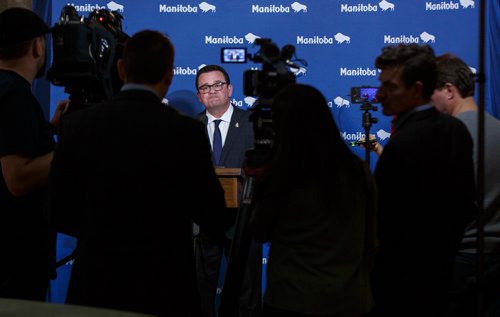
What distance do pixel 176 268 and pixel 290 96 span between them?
0.63m

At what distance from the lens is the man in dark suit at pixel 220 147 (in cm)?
398

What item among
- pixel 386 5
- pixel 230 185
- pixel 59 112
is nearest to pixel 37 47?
pixel 59 112

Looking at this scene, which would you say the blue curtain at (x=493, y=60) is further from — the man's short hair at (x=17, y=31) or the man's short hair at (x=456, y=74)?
the man's short hair at (x=17, y=31)

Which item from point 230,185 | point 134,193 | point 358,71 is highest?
point 358,71

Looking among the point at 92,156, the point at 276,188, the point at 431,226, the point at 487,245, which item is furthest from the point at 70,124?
the point at 487,245

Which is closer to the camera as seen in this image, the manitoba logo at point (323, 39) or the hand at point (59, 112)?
the hand at point (59, 112)

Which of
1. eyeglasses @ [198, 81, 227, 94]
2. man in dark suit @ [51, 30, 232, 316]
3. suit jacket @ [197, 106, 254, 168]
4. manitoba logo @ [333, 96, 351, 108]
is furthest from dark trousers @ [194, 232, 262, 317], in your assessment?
man in dark suit @ [51, 30, 232, 316]

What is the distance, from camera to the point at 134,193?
1.79 meters

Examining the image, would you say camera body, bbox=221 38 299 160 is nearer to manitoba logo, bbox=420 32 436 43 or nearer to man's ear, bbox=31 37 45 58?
man's ear, bbox=31 37 45 58

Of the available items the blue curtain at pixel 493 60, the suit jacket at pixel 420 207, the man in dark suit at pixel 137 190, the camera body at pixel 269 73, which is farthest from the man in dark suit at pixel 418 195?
the blue curtain at pixel 493 60

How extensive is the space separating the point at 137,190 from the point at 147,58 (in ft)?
1.31

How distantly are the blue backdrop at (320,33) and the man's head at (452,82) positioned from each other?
173cm

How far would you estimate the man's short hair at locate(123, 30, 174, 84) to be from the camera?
73.4 inches

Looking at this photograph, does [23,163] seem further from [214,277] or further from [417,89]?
[214,277]
